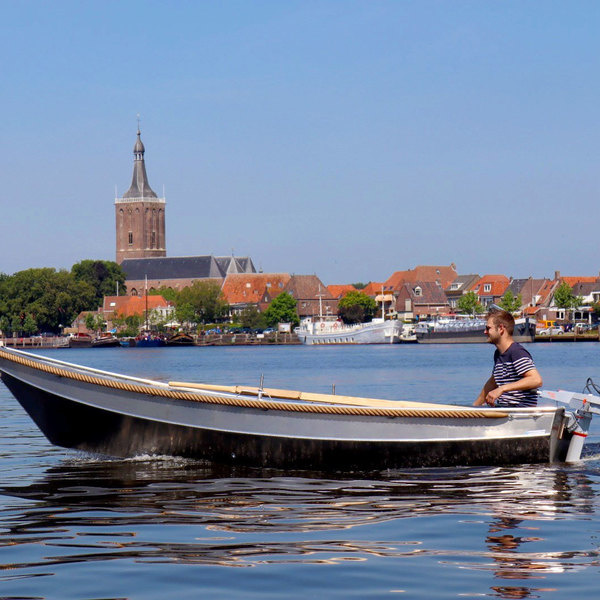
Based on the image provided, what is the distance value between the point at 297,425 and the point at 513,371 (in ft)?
8.58

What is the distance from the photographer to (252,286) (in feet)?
576

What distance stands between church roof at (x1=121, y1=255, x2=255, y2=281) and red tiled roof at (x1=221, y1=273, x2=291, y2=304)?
1343 centimetres

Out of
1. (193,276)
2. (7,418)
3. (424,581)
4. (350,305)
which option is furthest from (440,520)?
(193,276)

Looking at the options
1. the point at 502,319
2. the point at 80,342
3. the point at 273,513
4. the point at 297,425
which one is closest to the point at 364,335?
the point at 80,342

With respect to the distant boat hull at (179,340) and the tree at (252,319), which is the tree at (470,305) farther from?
the distant boat hull at (179,340)

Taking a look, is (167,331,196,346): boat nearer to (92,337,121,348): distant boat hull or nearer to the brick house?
(92,337,121,348): distant boat hull

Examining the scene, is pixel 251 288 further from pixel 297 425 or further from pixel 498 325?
pixel 498 325

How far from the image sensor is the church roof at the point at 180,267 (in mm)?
192500

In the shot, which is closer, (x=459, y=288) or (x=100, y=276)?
(x=459, y=288)

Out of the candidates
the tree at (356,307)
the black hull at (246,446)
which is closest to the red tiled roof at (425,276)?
the tree at (356,307)

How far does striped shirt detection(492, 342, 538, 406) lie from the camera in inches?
496

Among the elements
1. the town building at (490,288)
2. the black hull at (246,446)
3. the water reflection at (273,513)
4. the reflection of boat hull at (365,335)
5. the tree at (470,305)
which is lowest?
the reflection of boat hull at (365,335)

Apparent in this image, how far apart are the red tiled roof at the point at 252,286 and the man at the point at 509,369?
157859 millimetres

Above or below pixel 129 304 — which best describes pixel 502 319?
below
